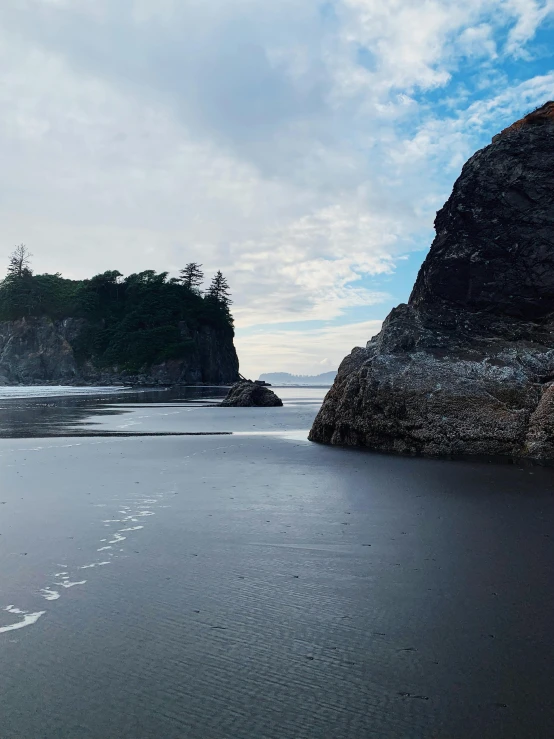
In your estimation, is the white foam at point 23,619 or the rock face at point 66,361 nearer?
the white foam at point 23,619

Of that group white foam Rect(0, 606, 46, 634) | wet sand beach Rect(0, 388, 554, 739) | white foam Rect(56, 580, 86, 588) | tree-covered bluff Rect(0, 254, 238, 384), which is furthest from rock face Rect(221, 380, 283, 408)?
tree-covered bluff Rect(0, 254, 238, 384)

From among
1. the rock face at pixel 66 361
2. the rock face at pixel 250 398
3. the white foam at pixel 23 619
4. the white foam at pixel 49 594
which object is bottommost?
the white foam at pixel 23 619

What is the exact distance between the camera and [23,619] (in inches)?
97.7

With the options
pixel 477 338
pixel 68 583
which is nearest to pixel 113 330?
pixel 477 338

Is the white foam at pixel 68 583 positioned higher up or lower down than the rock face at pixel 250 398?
lower down

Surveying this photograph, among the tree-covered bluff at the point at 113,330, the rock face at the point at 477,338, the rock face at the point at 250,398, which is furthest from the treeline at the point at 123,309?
the rock face at the point at 477,338

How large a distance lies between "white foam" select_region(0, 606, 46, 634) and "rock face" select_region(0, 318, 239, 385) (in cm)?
7229

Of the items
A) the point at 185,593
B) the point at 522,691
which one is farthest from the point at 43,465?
the point at 522,691

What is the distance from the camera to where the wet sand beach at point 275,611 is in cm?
181

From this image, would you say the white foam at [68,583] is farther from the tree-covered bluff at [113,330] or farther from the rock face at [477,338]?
the tree-covered bluff at [113,330]

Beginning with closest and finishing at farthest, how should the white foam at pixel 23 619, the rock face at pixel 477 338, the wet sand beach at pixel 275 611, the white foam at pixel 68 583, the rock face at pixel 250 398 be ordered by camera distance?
the wet sand beach at pixel 275 611 < the white foam at pixel 23 619 < the white foam at pixel 68 583 < the rock face at pixel 477 338 < the rock face at pixel 250 398

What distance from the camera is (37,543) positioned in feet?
12.1

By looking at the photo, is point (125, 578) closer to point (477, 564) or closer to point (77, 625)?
point (77, 625)

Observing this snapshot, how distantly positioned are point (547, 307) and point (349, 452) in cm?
502
